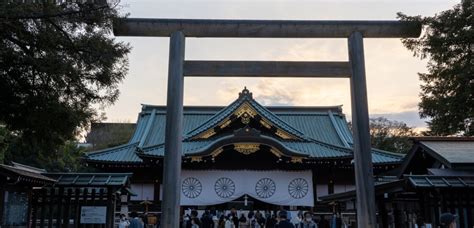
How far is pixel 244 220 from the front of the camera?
1791 cm

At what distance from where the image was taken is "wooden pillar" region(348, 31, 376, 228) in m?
9.31

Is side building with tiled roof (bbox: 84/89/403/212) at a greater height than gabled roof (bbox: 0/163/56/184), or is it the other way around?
side building with tiled roof (bbox: 84/89/403/212)

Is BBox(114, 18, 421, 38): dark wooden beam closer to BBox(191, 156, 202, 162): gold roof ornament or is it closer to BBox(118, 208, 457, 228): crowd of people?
BBox(118, 208, 457, 228): crowd of people

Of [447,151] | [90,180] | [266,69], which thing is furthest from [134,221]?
[447,151]

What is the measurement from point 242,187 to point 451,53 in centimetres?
1032

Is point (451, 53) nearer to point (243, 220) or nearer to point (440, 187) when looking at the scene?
point (440, 187)

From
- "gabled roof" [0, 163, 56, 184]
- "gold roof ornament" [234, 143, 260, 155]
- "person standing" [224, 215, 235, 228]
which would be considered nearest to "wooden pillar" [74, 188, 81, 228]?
"gabled roof" [0, 163, 56, 184]

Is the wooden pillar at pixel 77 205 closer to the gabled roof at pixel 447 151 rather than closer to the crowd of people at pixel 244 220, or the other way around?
the crowd of people at pixel 244 220

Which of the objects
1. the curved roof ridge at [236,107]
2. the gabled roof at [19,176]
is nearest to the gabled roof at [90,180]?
the gabled roof at [19,176]

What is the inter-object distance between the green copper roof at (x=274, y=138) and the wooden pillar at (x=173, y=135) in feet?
28.2

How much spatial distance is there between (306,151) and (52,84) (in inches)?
522

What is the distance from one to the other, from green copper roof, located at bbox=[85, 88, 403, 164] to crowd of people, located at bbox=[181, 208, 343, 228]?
105 inches

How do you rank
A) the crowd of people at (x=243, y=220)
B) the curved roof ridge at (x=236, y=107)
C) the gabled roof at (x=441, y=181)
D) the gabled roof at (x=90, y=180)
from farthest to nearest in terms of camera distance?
1. the curved roof ridge at (x=236, y=107)
2. the crowd of people at (x=243, y=220)
3. the gabled roof at (x=90, y=180)
4. the gabled roof at (x=441, y=181)

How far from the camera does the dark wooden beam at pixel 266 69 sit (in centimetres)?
1031
